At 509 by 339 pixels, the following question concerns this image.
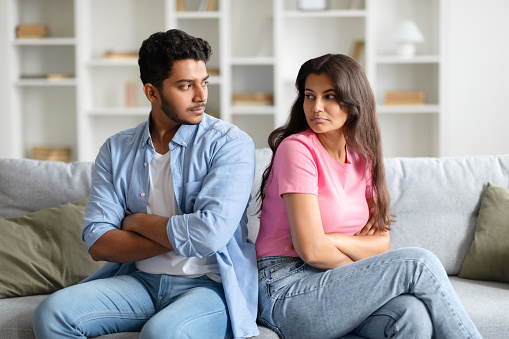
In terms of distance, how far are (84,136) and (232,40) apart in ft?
4.27

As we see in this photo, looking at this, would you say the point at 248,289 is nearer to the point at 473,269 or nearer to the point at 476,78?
the point at 473,269

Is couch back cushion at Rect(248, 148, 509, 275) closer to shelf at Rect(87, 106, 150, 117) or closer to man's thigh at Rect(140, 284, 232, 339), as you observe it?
man's thigh at Rect(140, 284, 232, 339)

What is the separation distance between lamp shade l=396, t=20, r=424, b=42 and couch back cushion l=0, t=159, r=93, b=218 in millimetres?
2677

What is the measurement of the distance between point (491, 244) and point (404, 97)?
2.33m

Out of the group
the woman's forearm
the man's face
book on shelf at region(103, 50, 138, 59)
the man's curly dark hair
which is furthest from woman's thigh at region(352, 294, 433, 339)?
book on shelf at region(103, 50, 138, 59)

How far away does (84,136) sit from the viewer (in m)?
4.40

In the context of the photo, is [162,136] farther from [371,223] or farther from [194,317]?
[371,223]

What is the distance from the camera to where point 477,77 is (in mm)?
4418

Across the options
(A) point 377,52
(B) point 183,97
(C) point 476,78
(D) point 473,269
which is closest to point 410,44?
(A) point 377,52

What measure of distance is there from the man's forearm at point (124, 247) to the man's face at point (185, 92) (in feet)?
1.23

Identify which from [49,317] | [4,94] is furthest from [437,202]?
[4,94]

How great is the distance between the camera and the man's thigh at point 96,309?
1611 mm

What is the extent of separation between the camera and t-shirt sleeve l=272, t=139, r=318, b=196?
1.73 metres

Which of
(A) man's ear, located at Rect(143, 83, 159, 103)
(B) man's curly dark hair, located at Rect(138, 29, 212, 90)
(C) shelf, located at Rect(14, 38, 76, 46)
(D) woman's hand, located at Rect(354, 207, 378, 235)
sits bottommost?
(D) woman's hand, located at Rect(354, 207, 378, 235)
